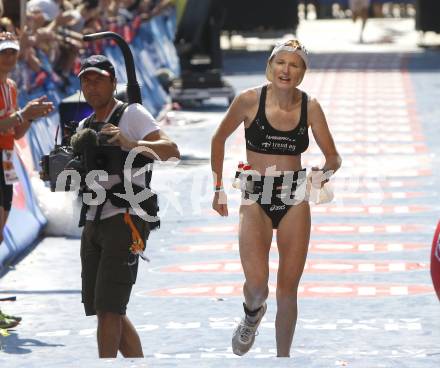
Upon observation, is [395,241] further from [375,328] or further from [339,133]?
[339,133]

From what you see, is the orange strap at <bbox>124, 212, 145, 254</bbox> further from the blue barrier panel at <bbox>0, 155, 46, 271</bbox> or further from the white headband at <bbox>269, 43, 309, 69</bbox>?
the blue barrier panel at <bbox>0, 155, 46, 271</bbox>

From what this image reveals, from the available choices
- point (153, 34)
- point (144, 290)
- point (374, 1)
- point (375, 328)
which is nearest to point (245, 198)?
point (375, 328)

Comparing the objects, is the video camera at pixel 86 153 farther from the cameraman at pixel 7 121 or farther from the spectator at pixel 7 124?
the cameraman at pixel 7 121

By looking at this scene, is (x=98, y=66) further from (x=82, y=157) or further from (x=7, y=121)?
(x=7, y=121)

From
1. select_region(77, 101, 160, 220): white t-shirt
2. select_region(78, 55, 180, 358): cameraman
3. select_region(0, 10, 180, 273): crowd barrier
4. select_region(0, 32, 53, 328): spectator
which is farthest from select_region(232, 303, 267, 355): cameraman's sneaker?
select_region(0, 10, 180, 273): crowd barrier

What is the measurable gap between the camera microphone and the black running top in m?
1.13

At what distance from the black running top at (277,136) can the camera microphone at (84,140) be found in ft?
3.71

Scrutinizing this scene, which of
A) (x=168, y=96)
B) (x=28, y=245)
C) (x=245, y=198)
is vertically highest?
(x=245, y=198)

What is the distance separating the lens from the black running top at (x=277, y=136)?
8.81 m

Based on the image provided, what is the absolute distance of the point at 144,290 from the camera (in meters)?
12.2

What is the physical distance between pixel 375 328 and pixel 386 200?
630cm

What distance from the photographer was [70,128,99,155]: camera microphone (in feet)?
27.1

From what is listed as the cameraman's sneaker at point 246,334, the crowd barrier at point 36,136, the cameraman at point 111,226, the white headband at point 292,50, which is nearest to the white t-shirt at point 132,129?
the cameraman at point 111,226

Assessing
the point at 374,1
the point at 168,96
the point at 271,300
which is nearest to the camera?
the point at 271,300
